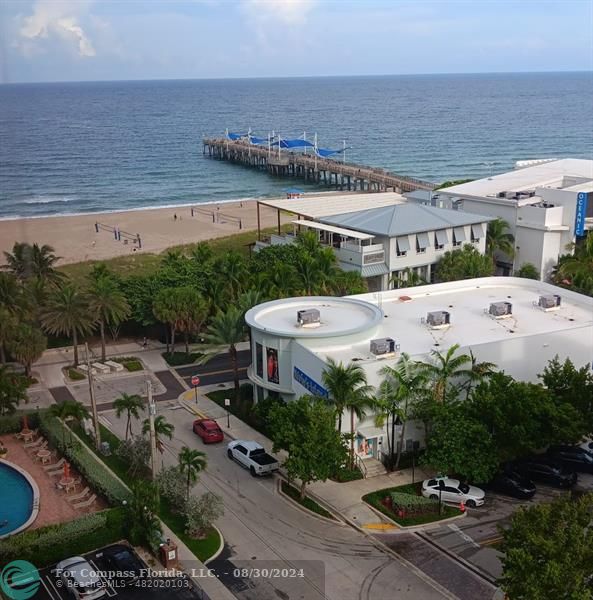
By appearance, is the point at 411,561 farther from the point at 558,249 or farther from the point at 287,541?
the point at 558,249

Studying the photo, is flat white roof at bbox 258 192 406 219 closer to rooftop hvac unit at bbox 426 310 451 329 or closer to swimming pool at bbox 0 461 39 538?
rooftop hvac unit at bbox 426 310 451 329

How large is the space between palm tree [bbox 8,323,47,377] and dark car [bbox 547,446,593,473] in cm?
2622

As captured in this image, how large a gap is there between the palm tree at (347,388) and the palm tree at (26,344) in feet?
59.8

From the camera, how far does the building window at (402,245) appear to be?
167ft

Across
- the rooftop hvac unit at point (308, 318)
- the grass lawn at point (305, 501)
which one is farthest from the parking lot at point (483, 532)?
the rooftop hvac unit at point (308, 318)

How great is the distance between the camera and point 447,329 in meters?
35.4

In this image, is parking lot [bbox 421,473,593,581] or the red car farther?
the red car

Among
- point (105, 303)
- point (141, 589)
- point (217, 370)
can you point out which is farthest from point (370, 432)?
point (105, 303)

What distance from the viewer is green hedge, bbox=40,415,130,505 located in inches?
1100

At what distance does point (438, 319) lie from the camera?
35594mm

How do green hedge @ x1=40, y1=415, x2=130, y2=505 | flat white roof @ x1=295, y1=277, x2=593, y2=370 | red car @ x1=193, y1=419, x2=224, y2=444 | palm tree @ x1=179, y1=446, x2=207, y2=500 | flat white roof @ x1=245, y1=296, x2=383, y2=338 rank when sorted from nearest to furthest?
palm tree @ x1=179, y1=446, x2=207, y2=500 → green hedge @ x1=40, y1=415, x2=130, y2=505 → flat white roof @ x1=295, y1=277, x2=593, y2=370 → flat white roof @ x1=245, y1=296, x2=383, y2=338 → red car @ x1=193, y1=419, x2=224, y2=444

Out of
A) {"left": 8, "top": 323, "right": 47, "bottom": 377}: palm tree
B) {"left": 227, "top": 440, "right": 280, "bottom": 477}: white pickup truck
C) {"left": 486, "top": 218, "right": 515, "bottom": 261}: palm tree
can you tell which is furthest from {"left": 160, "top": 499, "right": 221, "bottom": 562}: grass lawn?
{"left": 486, "top": 218, "right": 515, "bottom": 261}: palm tree

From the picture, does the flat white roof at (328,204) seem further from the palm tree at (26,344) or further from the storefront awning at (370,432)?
the storefront awning at (370,432)

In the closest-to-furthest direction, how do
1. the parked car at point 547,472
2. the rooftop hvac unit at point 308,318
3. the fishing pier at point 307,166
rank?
the parked car at point 547,472 → the rooftop hvac unit at point 308,318 → the fishing pier at point 307,166
